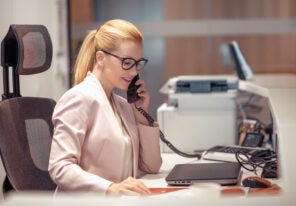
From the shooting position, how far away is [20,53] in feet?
7.54

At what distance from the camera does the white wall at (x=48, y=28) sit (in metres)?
3.54

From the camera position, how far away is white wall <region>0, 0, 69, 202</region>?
3.54 metres

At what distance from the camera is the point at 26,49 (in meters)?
2.33

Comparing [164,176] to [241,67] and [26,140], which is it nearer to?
[26,140]

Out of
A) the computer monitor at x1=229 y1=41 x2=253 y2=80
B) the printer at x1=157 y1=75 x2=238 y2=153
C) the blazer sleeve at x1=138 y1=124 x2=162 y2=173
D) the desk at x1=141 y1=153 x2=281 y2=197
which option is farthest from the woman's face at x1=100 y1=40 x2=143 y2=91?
the computer monitor at x1=229 y1=41 x2=253 y2=80

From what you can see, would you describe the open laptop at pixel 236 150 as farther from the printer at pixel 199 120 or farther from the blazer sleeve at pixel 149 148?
the blazer sleeve at pixel 149 148

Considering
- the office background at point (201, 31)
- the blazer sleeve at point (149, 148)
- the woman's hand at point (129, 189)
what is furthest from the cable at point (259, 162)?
the office background at point (201, 31)

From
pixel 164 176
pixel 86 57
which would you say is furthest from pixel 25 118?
pixel 164 176

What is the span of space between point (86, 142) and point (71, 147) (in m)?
0.09

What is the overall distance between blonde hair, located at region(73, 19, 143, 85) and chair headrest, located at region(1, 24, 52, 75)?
0.26 m

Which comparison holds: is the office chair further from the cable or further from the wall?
the wall

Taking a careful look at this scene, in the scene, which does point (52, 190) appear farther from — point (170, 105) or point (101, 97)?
point (170, 105)

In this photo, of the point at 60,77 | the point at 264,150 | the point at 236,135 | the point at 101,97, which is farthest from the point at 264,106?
the point at 101,97

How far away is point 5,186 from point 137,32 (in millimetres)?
780
